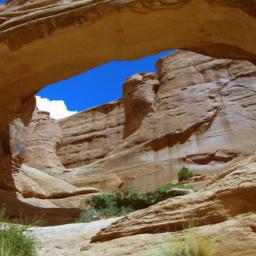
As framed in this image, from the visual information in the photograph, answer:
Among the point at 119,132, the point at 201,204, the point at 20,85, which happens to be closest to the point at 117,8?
the point at 20,85

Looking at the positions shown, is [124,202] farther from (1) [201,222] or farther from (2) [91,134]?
(2) [91,134]

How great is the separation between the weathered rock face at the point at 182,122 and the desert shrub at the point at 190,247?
19.3 metres

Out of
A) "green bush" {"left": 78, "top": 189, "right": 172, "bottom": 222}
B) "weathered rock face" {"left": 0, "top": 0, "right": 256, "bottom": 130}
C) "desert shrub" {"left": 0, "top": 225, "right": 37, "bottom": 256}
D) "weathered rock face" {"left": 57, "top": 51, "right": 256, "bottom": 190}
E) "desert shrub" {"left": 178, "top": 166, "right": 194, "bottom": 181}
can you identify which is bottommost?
"desert shrub" {"left": 0, "top": 225, "right": 37, "bottom": 256}

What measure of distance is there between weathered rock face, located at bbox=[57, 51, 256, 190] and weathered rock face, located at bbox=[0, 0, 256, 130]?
12430mm

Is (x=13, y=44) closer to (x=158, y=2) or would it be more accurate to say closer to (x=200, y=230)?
(x=158, y=2)

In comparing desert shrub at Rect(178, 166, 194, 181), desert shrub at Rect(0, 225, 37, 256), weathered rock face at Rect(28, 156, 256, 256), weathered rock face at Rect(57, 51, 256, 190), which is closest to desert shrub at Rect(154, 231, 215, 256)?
weathered rock face at Rect(28, 156, 256, 256)

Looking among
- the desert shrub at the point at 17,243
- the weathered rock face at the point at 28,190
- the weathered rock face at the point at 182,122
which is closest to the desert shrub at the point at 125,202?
the weathered rock face at the point at 28,190

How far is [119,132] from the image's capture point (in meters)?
40.1

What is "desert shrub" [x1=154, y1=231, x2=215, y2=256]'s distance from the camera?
5090 mm

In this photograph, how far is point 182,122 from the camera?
28.5 meters

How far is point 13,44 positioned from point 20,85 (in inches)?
79.9

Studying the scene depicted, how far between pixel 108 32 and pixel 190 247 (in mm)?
8729

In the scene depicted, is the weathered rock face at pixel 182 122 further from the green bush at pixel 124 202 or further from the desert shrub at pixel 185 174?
the green bush at pixel 124 202

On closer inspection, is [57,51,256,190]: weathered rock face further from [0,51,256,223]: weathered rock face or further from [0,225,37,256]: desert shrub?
[0,225,37,256]: desert shrub
